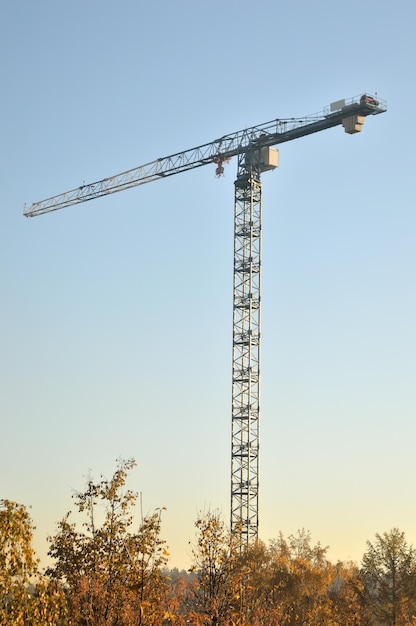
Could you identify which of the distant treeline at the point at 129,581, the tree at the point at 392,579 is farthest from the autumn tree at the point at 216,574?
the tree at the point at 392,579

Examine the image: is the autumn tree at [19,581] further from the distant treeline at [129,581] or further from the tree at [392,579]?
the tree at [392,579]

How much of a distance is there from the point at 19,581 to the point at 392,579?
50.5m

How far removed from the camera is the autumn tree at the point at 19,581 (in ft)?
81.5

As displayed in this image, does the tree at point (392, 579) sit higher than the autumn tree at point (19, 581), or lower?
higher

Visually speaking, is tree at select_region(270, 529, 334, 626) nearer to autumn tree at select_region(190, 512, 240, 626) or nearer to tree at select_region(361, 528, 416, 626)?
tree at select_region(361, 528, 416, 626)

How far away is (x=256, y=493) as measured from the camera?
100 metres

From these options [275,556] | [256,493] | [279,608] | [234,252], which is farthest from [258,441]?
[279,608]

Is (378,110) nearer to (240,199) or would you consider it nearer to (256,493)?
(240,199)

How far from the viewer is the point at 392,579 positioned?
71125mm

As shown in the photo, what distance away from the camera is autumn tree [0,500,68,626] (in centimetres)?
2483

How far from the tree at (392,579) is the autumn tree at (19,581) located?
48.3m

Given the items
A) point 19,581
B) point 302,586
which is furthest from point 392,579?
point 19,581

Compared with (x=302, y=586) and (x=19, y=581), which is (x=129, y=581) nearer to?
(x=19, y=581)

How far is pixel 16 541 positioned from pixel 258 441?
77292mm
